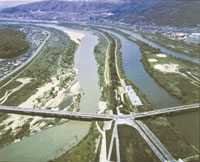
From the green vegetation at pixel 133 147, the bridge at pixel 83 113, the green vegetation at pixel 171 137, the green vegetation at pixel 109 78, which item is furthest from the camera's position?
the green vegetation at pixel 109 78

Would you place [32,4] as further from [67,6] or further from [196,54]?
[196,54]

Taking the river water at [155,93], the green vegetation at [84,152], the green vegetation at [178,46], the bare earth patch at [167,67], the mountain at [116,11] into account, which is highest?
the mountain at [116,11]

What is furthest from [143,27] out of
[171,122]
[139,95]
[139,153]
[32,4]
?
[32,4]

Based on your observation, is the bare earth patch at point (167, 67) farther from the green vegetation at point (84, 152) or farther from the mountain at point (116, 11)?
the mountain at point (116, 11)

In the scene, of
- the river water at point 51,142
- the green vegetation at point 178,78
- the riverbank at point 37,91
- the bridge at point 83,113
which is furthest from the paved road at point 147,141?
the green vegetation at point 178,78

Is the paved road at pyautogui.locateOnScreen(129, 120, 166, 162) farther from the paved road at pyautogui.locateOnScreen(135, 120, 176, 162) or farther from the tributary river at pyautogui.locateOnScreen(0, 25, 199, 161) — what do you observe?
the tributary river at pyautogui.locateOnScreen(0, 25, 199, 161)

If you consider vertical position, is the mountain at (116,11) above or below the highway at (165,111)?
above

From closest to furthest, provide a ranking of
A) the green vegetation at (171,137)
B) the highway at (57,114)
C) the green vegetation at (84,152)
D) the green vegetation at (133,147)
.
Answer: the green vegetation at (133,147) < the green vegetation at (171,137) < the green vegetation at (84,152) < the highway at (57,114)

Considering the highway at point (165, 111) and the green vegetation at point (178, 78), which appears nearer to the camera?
the highway at point (165, 111)
